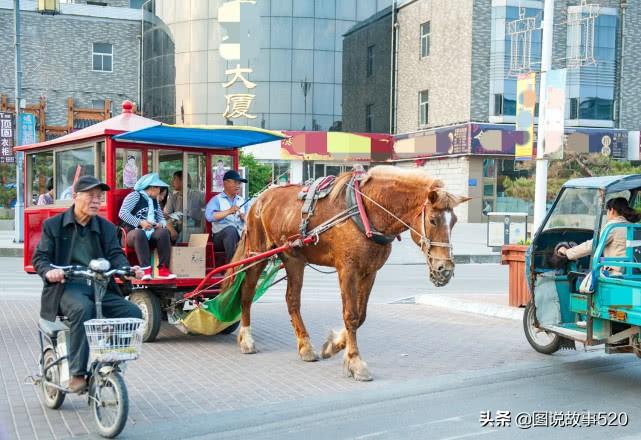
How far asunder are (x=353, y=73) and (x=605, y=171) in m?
20.6

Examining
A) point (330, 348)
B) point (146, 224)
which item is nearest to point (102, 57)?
point (146, 224)

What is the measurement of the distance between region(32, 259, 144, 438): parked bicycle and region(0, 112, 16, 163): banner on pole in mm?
24252

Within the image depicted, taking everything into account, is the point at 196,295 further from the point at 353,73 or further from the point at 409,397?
the point at 353,73

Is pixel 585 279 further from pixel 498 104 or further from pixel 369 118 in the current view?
pixel 369 118

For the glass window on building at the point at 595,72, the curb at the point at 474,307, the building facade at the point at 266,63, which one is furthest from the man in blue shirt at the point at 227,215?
the building facade at the point at 266,63

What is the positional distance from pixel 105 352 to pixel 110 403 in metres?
0.36

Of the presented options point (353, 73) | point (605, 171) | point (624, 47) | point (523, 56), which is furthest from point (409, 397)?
point (353, 73)

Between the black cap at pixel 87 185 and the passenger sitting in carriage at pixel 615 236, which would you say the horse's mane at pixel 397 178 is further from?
the black cap at pixel 87 185

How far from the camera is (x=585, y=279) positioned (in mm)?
7156

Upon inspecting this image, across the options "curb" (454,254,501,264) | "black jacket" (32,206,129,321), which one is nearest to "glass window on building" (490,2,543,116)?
"curb" (454,254,501,264)

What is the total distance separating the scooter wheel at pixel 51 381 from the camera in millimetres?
5916

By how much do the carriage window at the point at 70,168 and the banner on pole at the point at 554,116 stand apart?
757 cm

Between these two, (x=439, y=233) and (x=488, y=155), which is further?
(x=488, y=155)

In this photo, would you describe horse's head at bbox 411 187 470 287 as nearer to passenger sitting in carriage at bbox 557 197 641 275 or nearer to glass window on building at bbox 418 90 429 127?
passenger sitting in carriage at bbox 557 197 641 275
